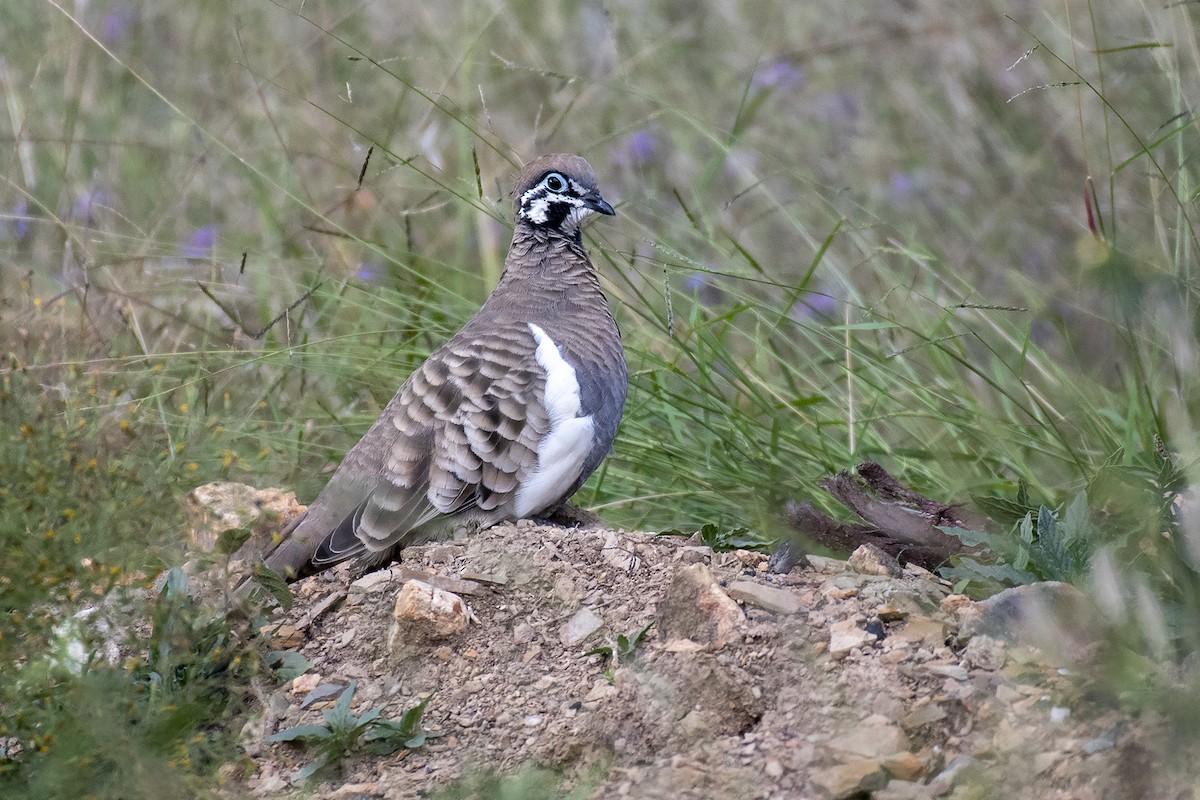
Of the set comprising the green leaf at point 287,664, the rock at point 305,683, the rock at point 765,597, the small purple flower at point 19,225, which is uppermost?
the rock at point 765,597

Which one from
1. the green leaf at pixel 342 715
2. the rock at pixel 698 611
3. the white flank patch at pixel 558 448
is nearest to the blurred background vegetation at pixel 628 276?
the green leaf at pixel 342 715

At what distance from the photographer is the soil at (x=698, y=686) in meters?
2.55

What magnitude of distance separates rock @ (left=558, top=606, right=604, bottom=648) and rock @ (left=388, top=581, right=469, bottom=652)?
240 mm

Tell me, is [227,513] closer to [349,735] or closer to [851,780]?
[349,735]

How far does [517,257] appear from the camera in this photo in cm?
456

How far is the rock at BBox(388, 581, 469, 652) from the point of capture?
3.23 meters

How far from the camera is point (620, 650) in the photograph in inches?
121

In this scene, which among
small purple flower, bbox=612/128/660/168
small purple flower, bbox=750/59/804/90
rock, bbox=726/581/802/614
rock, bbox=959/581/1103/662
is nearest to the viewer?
rock, bbox=959/581/1103/662

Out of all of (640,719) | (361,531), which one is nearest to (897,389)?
(361,531)

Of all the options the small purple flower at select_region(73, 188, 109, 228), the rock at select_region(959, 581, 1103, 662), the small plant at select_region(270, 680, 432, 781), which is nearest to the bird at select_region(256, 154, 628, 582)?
the small plant at select_region(270, 680, 432, 781)

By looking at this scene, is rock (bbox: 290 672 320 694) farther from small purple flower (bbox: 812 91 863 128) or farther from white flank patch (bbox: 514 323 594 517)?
small purple flower (bbox: 812 91 863 128)

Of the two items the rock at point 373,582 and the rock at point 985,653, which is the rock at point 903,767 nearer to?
the rock at point 985,653

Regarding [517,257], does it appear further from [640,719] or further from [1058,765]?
[1058,765]

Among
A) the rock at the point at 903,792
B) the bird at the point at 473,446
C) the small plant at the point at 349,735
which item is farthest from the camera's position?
the bird at the point at 473,446
